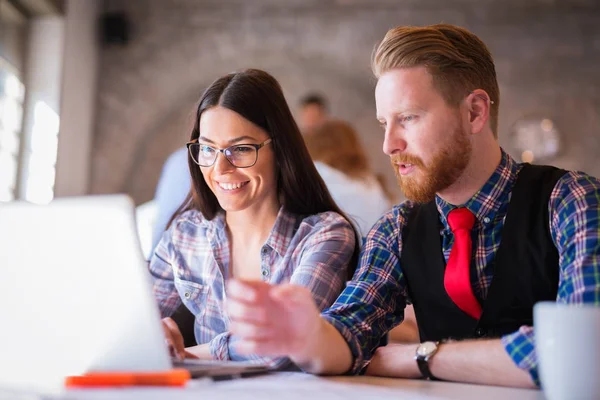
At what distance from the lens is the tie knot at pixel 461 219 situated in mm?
1308

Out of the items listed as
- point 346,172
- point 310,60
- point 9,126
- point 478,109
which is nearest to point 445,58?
point 478,109

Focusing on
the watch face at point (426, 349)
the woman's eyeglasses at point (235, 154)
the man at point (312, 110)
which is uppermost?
the man at point (312, 110)

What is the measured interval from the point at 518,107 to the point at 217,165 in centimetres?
438

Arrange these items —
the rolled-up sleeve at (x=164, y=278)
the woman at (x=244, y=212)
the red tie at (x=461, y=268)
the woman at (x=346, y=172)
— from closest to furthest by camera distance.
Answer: the red tie at (x=461, y=268), the woman at (x=244, y=212), the rolled-up sleeve at (x=164, y=278), the woman at (x=346, y=172)

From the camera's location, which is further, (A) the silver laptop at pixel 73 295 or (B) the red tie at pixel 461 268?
(B) the red tie at pixel 461 268

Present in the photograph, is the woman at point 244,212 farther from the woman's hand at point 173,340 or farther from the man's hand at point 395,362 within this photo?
the man's hand at point 395,362

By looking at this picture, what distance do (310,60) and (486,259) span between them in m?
4.33

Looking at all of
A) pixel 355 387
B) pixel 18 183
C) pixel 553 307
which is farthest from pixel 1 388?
pixel 18 183

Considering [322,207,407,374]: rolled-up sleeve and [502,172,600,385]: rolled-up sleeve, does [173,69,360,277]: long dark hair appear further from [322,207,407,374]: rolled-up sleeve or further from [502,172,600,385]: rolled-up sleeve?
[502,172,600,385]: rolled-up sleeve

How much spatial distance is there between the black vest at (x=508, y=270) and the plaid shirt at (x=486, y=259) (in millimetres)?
26

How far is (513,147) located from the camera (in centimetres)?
539

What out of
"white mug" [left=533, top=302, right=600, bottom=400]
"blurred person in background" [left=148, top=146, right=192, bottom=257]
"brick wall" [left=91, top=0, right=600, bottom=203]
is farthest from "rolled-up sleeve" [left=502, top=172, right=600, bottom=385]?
"brick wall" [left=91, top=0, right=600, bottom=203]

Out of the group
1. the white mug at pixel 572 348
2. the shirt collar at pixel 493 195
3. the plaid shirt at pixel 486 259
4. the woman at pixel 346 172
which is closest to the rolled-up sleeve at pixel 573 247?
the plaid shirt at pixel 486 259

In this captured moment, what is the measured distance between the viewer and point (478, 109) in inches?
54.9
